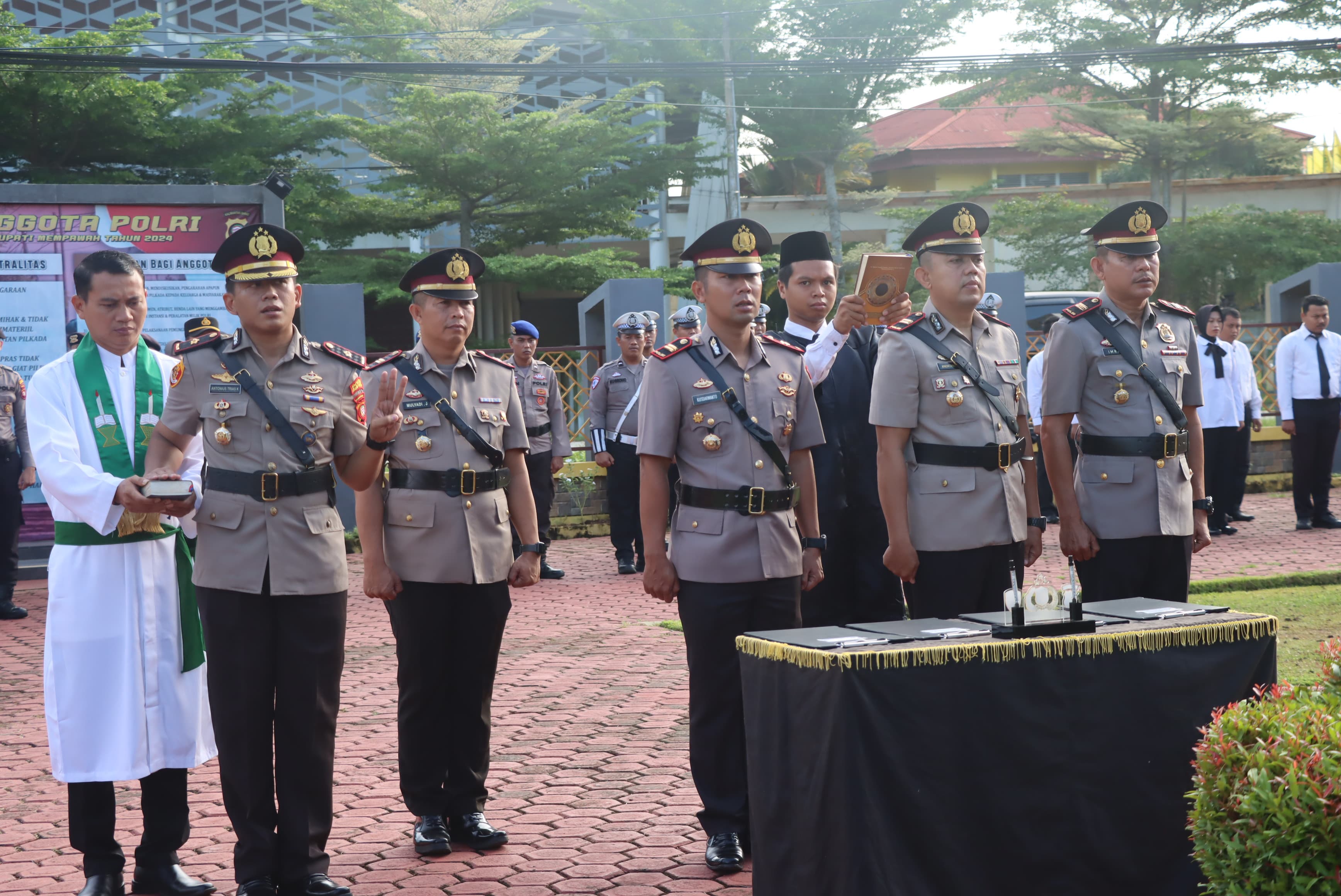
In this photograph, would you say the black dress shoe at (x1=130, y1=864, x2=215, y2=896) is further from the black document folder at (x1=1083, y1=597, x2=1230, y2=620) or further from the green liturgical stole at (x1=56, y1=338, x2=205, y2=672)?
the black document folder at (x1=1083, y1=597, x2=1230, y2=620)

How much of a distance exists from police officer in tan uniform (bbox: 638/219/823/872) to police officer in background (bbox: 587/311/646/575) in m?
6.42

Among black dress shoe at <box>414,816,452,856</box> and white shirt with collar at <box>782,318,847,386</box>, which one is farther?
white shirt with collar at <box>782,318,847,386</box>

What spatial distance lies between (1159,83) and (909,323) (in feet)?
87.6

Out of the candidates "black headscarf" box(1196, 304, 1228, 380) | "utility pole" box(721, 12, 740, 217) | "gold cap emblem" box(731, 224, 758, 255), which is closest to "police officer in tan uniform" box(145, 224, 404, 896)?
"gold cap emblem" box(731, 224, 758, 255)

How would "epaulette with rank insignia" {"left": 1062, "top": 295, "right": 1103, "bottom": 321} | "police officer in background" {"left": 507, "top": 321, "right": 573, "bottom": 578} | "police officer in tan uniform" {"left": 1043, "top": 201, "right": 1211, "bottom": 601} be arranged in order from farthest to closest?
"police officer in background" {"left": 507, "top": 321, "right": 573, "bottom": 578} < "epaulette with rank insignia" {"left": 1062, "top": 295, "right": 1103, "bottom": 321} < "police officer in tan uniform" {"left": 1043, "top": 201, "right": 1211, "bottom": 601}

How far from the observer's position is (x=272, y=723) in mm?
4129

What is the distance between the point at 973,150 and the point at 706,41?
10.3 metres

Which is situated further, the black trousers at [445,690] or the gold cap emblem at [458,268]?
the gold cap emblem at [458,268]

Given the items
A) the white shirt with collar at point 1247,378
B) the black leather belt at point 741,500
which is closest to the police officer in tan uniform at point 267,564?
the black leather belt at point 741,500

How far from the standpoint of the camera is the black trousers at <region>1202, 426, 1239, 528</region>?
11.7 metres

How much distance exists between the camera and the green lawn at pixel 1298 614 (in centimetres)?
641

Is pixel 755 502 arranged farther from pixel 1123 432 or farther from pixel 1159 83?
pixel 1159 83

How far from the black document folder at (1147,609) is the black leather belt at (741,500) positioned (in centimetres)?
107

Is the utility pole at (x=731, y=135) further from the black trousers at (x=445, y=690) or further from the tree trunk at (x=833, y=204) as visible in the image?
the black trousers at (x=445, y=690)
